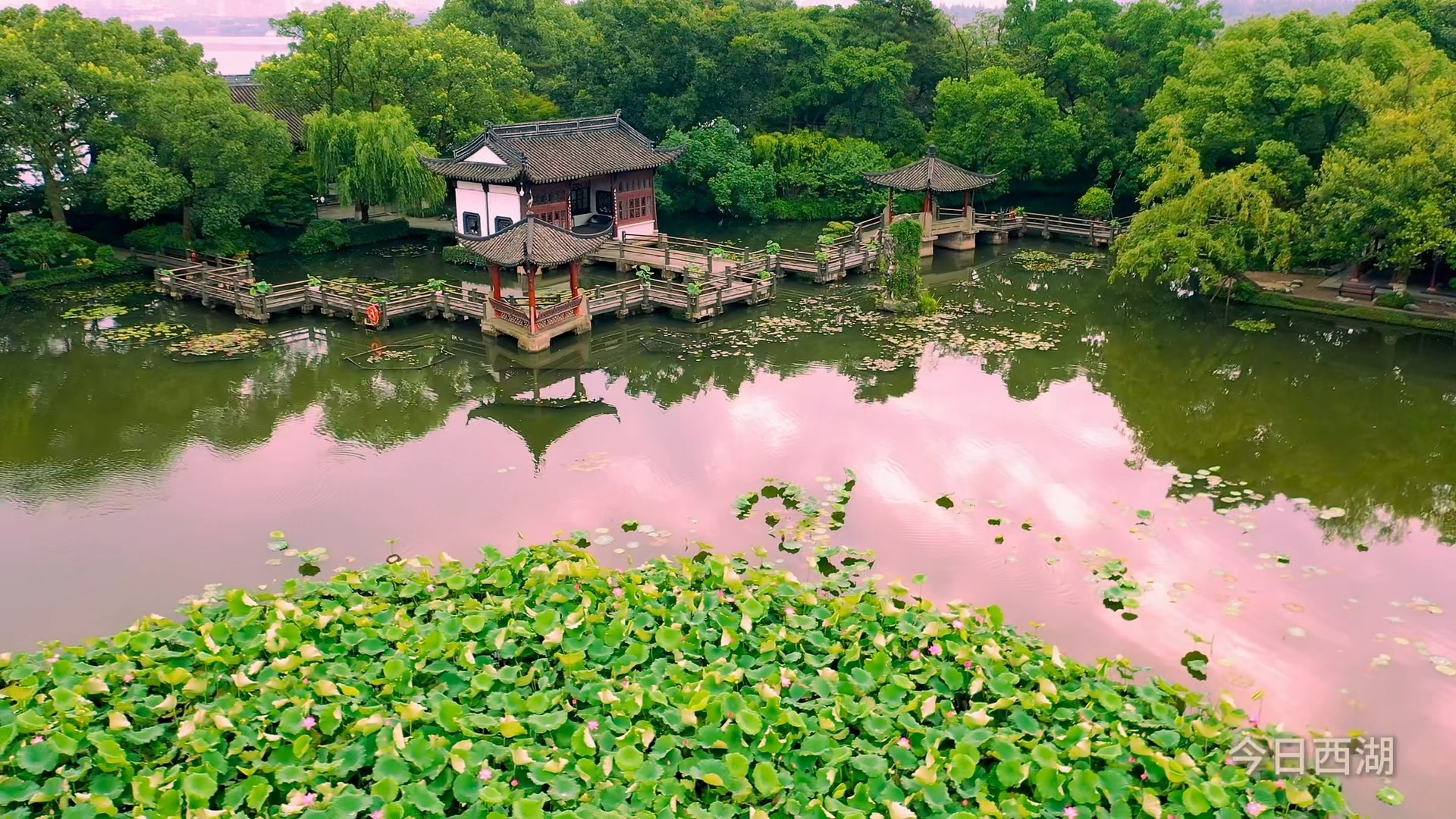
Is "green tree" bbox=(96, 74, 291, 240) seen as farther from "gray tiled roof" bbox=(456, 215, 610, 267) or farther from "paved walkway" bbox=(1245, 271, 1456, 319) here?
"paved walkway" bbox=(1245, 271, 1456, 319)

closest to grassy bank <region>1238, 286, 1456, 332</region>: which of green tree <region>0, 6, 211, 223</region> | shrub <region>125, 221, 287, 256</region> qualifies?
shrub <region>125, 221, 287, 256</region>

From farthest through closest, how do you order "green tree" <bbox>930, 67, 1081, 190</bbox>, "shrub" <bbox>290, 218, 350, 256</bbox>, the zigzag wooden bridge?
1. "green tree" <bbox>930, 67, 1081, 190</bbox>
2. "shrub" <bbox>290, 218, 350, 256</bbox>
3. the zigzag wooden bridge

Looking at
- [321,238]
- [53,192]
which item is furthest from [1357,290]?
[53,192]

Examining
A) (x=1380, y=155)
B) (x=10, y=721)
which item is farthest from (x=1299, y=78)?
(x=10, y=721)

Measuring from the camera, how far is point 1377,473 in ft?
Result: 53.9

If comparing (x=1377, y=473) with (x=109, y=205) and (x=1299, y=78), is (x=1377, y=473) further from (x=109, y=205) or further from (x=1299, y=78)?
(x=109, y=205)

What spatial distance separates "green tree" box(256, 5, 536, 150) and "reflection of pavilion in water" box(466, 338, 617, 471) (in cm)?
1285

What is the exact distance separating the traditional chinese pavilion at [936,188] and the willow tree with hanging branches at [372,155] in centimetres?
1287

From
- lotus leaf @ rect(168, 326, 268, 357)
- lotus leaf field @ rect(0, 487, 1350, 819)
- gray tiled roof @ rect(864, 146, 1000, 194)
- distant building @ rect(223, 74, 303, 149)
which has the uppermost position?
distant building @ rect(223, 74, 303, 149)

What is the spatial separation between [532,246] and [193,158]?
1122cm

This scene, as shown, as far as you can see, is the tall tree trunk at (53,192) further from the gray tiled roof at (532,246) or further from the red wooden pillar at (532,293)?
the red wooden pillar at (532,293)

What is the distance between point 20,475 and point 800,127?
28545 millimetres

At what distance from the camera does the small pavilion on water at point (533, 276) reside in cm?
2217

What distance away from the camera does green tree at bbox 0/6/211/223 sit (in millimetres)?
25469
